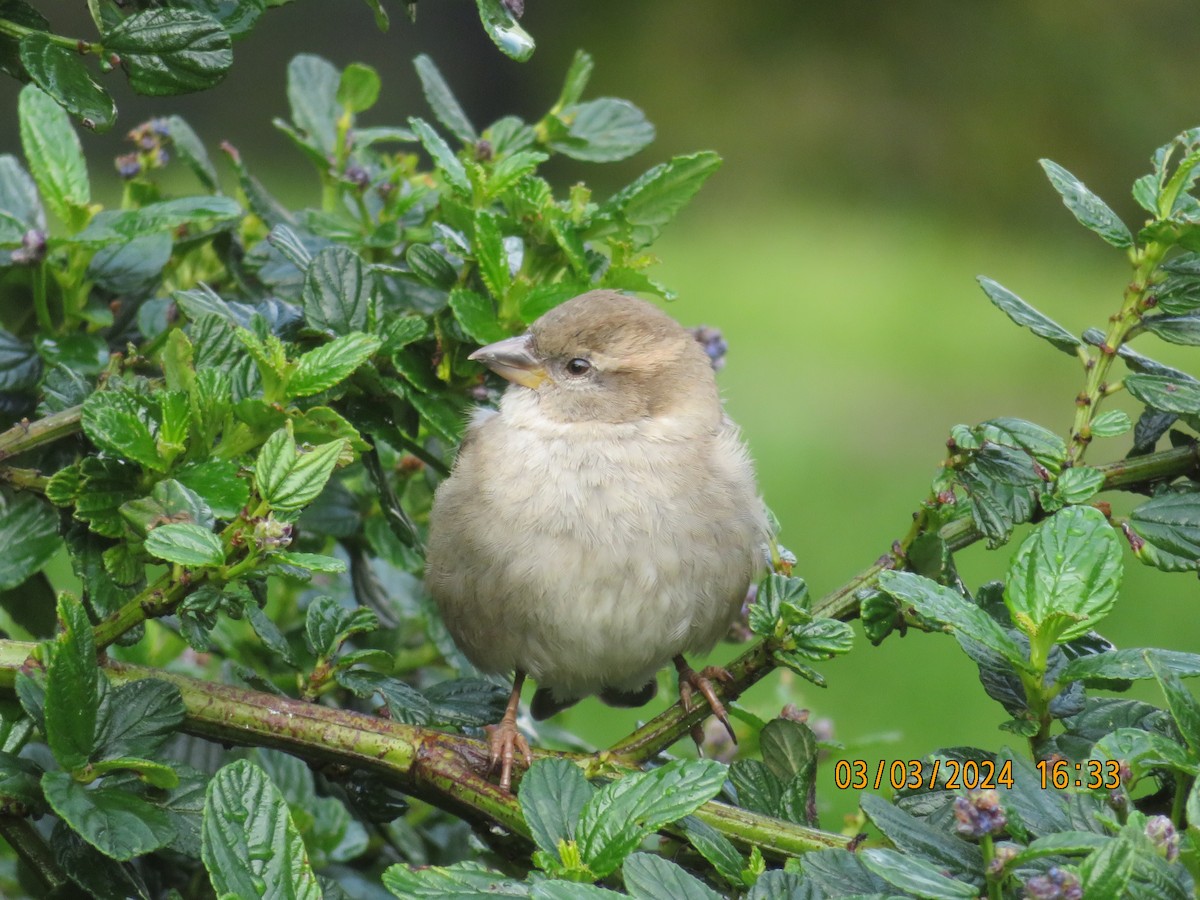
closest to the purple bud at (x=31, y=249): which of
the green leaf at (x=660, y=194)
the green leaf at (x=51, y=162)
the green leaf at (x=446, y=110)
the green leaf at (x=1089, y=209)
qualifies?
the green leaf at (x=51, y=162)

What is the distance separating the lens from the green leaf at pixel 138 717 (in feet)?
4.85

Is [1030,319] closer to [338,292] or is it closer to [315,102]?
[338,292]

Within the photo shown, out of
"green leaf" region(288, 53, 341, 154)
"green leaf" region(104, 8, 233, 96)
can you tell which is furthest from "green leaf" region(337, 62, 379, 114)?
"green leaf" region(104, 8, 233, 96)

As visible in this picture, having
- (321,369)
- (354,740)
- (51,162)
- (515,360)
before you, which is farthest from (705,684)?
(51,162)

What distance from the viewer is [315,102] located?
7.69ft

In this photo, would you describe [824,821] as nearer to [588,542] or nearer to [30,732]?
[588,542]

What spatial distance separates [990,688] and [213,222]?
4.36ft

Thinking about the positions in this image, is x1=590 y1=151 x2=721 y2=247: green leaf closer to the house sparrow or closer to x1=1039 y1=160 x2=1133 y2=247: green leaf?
the house sparrow

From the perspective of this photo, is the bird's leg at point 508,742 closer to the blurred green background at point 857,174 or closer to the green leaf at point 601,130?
the green leaf at point 601,130

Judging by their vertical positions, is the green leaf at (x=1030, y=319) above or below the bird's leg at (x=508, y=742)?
above

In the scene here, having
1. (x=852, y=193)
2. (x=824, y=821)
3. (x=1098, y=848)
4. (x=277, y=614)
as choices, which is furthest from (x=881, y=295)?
(x=1098, y=848)

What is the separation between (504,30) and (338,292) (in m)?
0.49

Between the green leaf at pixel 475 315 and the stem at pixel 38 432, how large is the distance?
504 mm

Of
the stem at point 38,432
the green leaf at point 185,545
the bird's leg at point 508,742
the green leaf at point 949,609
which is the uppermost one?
the green leaf at point 949,609
